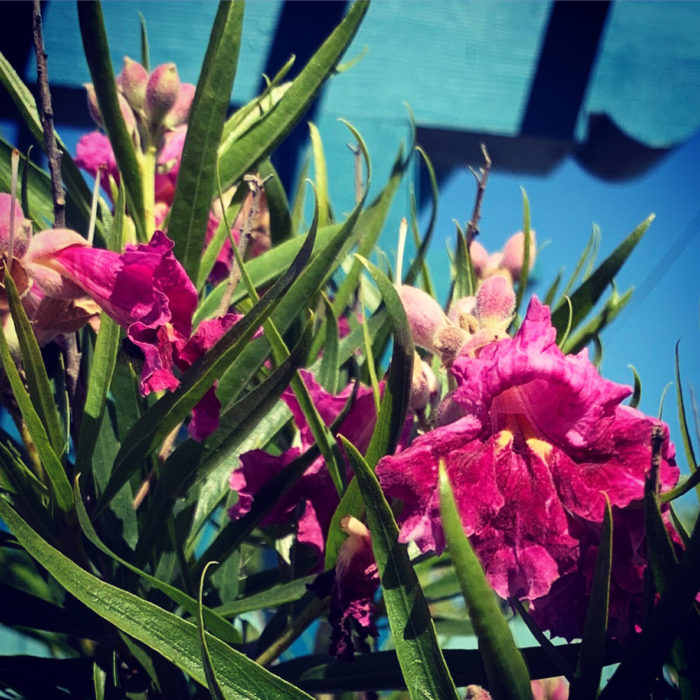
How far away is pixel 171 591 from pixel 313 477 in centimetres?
12

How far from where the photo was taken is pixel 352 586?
0.48 m

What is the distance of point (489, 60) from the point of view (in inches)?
68.1

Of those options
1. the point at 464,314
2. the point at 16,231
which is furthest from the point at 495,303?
the point at 16,231

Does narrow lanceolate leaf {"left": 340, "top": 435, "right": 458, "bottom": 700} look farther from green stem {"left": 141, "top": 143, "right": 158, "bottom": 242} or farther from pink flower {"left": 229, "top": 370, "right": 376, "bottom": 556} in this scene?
green stem {"left": 141, "top": 143, "right": 158, "bottom": 242}

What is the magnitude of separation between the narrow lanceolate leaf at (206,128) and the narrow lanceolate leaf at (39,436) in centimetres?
18

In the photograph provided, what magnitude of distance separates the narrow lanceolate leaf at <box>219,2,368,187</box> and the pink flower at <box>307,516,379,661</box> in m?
0.37

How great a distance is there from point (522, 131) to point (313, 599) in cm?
144

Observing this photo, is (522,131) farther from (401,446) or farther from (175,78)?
(401,446)

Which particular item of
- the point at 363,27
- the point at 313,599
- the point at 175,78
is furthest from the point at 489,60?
the point at 313,599

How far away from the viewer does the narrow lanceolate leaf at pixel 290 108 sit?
0.68 m

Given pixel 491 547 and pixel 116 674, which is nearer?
pixel 491 547

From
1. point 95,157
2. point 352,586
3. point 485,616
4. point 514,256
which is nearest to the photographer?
point 485,616

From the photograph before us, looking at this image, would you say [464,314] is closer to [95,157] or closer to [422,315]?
[422,315]

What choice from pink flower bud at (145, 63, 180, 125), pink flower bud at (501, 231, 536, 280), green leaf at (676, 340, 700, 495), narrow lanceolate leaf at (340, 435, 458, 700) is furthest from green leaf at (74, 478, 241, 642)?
pink flower bud at (501, 231, 536, 280)
